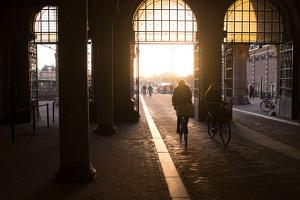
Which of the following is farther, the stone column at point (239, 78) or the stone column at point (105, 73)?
the stone column at point (239, 78)

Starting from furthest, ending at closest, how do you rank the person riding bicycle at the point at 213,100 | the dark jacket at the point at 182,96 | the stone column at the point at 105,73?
the stone column at the point at 105,73, the person riding bicycle at the point at 213,100, the dark jacket at the point at 182,96

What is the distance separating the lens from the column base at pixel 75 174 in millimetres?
7098

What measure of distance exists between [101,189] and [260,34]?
47.6ft

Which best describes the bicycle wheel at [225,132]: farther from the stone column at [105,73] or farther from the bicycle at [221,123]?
the stone column at [105,73]

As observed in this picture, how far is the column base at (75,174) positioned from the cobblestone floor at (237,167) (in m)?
1.55

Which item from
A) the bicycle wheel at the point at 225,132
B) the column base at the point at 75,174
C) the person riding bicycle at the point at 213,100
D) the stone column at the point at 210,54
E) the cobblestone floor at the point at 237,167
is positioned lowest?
the cobblestone floor at the point at 237,167

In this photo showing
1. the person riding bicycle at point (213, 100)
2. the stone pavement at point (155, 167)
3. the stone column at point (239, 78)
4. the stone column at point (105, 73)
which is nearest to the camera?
the stone pavement at point (155, 167)

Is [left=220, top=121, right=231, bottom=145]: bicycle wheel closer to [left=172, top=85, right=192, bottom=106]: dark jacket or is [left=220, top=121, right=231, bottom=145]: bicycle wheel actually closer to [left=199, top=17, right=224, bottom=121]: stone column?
[left=172, top=85, right=192, bottom=106]: dark jacket

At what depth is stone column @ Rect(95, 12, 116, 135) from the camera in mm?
13383

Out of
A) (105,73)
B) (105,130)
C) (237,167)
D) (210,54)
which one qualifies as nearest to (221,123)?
(237,167)

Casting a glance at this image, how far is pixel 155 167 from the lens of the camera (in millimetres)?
8266

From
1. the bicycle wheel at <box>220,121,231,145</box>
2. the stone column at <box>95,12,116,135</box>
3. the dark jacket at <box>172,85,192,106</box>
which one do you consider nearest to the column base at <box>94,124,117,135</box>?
the stone column at <box>95,12,116,135</box>

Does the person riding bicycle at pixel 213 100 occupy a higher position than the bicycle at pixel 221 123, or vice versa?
the person riding bicycle at pixel 213 100

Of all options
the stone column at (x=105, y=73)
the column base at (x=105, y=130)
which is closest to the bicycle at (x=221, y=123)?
the column base at (x=105, y=130)
